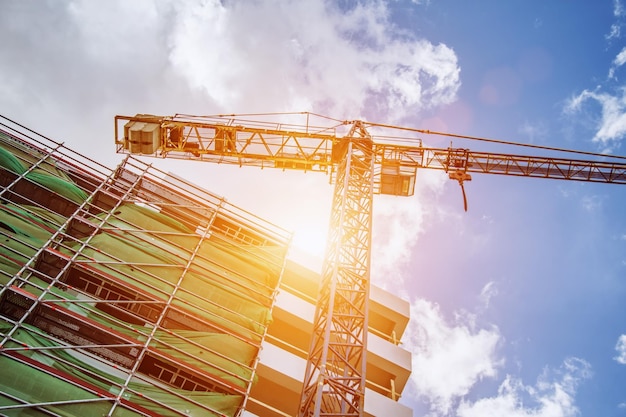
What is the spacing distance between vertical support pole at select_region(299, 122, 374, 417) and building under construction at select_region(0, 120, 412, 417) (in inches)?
68.0

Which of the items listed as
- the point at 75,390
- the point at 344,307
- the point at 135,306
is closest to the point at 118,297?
the point at 135,306

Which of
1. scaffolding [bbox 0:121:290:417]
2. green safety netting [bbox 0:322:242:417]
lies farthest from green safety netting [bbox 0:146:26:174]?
green safety netting [bbox 0:322:242:417]

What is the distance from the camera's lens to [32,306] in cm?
941

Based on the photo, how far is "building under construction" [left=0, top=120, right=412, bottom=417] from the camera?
9.28 m

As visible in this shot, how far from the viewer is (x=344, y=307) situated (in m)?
13.7

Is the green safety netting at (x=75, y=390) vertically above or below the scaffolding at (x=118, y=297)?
below

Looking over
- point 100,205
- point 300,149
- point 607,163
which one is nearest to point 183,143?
point 300,149

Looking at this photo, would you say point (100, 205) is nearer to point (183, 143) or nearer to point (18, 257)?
point (18, 257)

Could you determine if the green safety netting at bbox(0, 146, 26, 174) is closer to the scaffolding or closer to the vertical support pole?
the scaffolding

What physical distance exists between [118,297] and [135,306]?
645 millimetres

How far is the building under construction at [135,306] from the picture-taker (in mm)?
9281

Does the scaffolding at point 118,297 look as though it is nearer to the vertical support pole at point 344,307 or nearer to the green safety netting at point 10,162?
the green safety netting at point 10,162

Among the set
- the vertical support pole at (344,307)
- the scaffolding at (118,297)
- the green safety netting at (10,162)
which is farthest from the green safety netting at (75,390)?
the green safety netting at (10,162)

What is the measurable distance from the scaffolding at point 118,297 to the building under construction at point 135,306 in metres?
0.03
